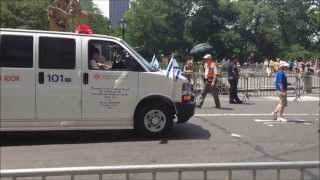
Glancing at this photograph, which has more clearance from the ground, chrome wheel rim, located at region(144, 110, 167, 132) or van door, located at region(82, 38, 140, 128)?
van door, located at region(82, 38, 140, 128)

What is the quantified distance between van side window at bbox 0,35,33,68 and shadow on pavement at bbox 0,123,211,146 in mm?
1440

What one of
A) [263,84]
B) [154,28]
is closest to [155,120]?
[263,84]

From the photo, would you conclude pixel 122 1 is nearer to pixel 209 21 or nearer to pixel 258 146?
pixel 209 21

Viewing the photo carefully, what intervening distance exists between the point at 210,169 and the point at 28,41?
7.26 metres

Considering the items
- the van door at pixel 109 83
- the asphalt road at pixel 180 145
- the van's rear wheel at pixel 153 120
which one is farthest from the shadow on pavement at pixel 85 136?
the van door at pixel 109 83

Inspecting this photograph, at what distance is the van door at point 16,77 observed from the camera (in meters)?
11.1

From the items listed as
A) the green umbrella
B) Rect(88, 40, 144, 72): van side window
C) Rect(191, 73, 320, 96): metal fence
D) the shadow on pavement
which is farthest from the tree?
Rect(88, 40, 144, 72): van side window

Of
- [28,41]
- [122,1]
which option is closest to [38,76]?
[28,41]

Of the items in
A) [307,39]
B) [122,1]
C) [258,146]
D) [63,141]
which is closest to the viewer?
[258,146]

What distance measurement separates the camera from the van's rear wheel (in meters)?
11.9

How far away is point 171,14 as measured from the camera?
101 m

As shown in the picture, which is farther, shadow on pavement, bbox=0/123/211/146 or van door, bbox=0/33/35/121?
shadow on pavement, bbox=0/123/211/146

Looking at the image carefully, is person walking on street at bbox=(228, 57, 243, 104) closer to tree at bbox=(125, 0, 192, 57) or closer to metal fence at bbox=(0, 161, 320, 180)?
metal fence at bbox=(0, 161, 320, 180)

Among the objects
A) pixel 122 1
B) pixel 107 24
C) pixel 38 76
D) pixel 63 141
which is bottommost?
pixel 63 141
